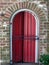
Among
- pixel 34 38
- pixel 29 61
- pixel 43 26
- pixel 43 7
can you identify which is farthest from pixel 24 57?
pixel 43 7

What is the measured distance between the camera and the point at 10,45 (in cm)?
675

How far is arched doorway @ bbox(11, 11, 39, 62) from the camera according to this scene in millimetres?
6855

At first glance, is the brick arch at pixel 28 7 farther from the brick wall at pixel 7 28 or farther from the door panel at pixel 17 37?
the door panel at pixel 17 37

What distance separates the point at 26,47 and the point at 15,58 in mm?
467

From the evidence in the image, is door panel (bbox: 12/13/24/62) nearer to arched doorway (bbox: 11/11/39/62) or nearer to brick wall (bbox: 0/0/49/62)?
arched doorway (bbox: 11/11/39/62)

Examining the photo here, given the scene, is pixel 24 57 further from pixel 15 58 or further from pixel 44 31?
pixel 44 31

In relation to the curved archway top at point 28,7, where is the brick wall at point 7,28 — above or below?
below

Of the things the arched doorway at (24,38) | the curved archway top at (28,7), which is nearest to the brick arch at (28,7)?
the curved archway top at (28,7)

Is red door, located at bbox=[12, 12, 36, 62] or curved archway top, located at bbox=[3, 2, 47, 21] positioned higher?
curved archway top, located at bbox=[3, 2, 47, 21]

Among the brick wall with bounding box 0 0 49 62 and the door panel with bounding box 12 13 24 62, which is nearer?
the brick wall with bounding box 0 0 49 62

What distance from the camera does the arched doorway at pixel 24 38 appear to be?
686cm

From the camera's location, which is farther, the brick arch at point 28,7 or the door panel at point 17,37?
the door panel at point 17,37

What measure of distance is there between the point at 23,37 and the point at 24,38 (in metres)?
0.04

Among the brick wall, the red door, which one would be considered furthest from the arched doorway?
the brick wall
